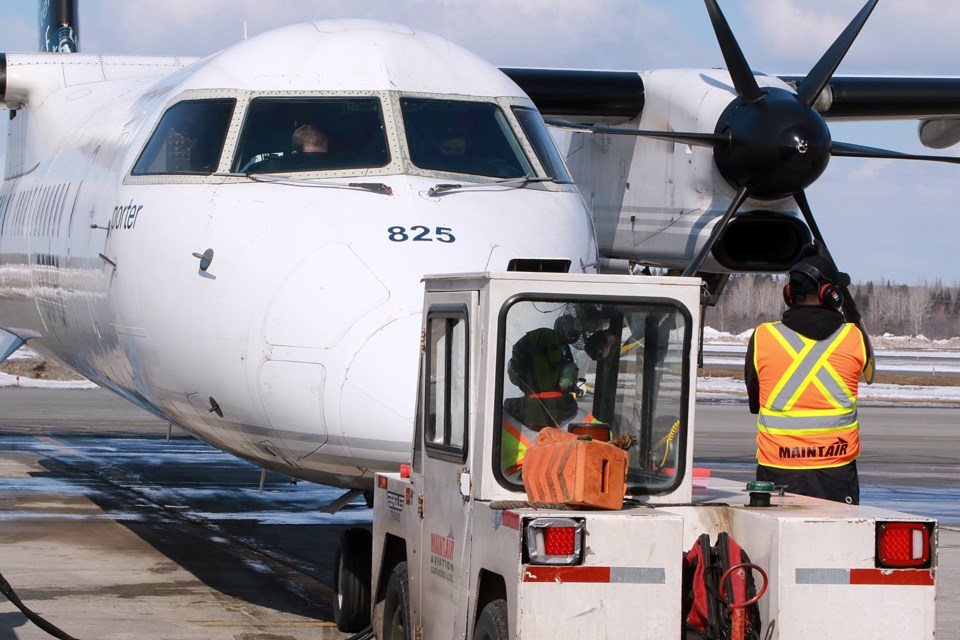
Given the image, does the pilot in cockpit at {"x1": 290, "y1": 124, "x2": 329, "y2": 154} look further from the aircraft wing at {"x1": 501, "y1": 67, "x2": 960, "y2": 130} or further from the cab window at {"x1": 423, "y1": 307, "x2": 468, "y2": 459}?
the aircraft wing at {"x1": 501, "y1": 67, "x2": 960, "y2": 130}

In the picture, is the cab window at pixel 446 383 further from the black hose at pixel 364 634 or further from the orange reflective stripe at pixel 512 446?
the black hose at pixel 364 634

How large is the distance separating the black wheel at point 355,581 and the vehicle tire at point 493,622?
91.2 inches

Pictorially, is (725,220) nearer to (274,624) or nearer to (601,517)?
(274,624)

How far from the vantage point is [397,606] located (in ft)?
20.1

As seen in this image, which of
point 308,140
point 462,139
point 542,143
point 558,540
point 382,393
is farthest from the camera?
point 542,143

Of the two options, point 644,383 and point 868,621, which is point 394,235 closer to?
point 644,383

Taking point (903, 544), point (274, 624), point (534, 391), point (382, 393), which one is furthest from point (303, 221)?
point (903, 544)

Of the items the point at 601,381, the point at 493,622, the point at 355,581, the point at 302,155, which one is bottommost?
the point at 355,581

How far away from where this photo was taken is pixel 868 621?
15.3 feet

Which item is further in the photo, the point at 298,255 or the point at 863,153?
the point at 863,153

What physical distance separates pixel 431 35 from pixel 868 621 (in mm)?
4788

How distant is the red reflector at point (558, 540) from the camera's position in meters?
4.49

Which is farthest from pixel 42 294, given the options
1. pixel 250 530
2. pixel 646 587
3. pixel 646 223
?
pixel 646 587

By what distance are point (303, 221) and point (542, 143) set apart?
173 cm
